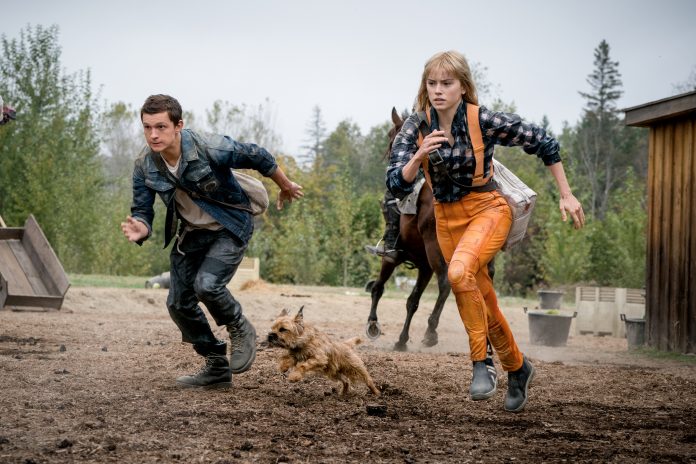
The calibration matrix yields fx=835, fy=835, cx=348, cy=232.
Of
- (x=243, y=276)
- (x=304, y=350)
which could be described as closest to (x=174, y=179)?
(x=304, y=350)

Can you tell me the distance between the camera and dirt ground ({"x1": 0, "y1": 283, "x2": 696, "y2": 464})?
4.23 m

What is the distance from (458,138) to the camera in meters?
5.25

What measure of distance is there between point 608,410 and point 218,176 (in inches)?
126

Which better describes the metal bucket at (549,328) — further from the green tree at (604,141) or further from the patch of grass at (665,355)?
the green tree at (604,141)

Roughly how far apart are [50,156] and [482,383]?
2280 cm

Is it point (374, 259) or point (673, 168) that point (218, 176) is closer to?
point (673, 168)

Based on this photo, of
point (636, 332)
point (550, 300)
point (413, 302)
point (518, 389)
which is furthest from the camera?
point (550, 300)

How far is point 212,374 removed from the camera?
625 cm

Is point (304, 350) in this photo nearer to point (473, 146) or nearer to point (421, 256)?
point (473, 146)

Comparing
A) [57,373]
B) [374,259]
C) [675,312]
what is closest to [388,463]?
[57,373]

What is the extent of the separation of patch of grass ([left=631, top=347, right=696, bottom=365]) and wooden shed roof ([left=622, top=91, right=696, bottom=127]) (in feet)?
10.1

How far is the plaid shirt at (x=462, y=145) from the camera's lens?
5234mm

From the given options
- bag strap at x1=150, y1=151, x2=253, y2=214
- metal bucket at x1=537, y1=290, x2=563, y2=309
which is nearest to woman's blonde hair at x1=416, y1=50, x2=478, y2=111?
bag strap at x1=150, y1=151, x2=253, y2=214

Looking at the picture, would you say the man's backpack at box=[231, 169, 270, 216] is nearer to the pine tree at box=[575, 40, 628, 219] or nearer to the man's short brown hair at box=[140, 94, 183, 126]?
the man's short brown hair at box=[140, 94, 183, 126]
